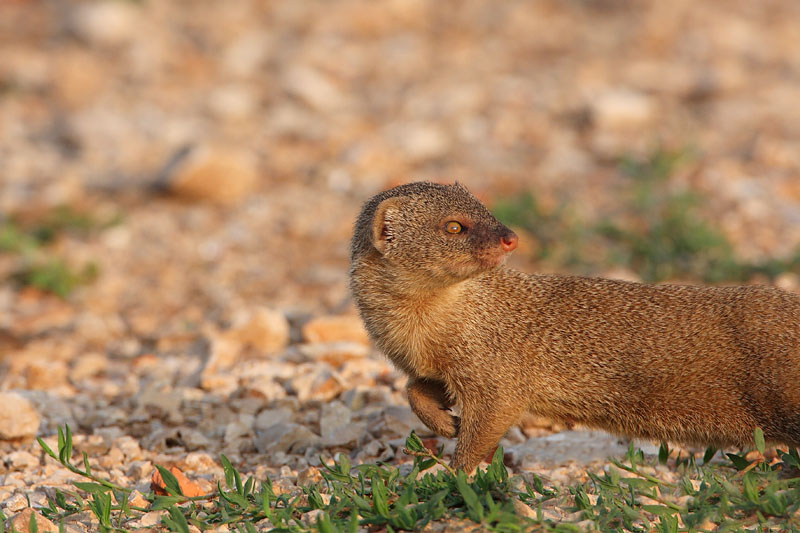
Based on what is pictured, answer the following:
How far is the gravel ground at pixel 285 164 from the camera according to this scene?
4090 mm

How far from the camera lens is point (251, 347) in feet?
16.1

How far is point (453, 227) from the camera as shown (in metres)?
3.52

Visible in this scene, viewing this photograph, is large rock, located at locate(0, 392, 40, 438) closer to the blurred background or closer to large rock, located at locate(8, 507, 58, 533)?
the blurred background

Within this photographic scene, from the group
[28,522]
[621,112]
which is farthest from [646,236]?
[28,522]

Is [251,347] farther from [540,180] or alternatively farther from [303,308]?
[540,180]

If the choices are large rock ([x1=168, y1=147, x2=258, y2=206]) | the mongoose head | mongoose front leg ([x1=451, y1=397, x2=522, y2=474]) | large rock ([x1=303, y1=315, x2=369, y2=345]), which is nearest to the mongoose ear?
the mongoose head

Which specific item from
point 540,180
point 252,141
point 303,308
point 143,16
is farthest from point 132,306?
point 143,16

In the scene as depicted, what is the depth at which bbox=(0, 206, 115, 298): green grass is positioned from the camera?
5.96 m

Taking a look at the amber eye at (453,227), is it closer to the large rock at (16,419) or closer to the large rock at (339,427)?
the large rock at (339,427)

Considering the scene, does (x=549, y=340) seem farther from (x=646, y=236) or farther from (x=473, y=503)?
(x=646, y=236)

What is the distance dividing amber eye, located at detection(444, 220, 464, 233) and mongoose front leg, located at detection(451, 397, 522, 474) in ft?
2.23

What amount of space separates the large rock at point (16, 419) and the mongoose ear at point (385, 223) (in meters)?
1.74

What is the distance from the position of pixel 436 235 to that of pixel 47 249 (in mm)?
4053

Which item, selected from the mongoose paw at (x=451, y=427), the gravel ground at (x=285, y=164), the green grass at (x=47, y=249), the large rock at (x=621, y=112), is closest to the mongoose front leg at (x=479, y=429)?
the mongoose paw at (x=451, y=427)
